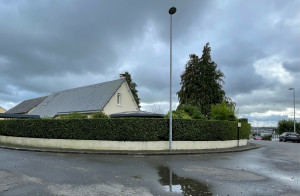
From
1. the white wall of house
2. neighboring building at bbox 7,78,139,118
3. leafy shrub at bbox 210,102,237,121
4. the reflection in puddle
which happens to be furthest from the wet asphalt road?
the white wall of house

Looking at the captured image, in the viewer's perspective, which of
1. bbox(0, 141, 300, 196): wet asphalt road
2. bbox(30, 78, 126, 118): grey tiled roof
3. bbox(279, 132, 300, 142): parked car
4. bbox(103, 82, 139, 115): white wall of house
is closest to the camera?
bbox(0, 141, 300, 196): wet asphalt road

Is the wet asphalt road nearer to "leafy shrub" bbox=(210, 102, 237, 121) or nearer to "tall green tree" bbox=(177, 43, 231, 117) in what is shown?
"leafy shrub" bbox=(210, 102, 237, 121)

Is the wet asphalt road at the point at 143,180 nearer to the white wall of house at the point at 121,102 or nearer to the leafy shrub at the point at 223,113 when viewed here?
the leafy shrub at the point at 223,113

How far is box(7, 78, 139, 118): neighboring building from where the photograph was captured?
1025 inches

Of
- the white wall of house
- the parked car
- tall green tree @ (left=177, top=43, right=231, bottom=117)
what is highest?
tall green tree @ (left=177, top=43, right=231, bottom=117)

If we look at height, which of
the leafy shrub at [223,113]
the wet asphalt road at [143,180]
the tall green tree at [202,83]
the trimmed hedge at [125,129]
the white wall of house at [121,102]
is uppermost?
the tall green tree at [202,83]

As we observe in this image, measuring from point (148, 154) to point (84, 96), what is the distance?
1954 centimetres

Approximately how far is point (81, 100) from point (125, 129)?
16786mm

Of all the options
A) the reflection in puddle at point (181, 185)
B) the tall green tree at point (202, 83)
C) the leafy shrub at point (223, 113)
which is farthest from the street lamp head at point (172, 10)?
the tall green tree at point (202, 83)

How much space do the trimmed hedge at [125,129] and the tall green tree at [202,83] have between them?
23.0 m

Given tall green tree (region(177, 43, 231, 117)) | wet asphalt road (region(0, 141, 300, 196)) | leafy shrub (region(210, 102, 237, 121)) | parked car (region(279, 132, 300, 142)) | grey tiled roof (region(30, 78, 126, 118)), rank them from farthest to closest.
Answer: tall green tree (region(177, 43, 231, 117)) < parked car (region(279, 132, 300, 142)) < grey tiled roof (region(30, 78, 126, 118)) < leafy shrub (region(210, 102, 237, 121)) < wet asphalt road (region(0, 141, 300, 196))

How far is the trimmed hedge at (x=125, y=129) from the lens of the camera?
14.6 metres

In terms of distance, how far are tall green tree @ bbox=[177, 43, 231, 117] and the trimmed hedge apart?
23.0 metres

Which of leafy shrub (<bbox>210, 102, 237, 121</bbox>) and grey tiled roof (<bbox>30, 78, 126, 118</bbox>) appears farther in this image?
grey tiled roof (<bbox>30, 78, 126, 118</bbox>)
